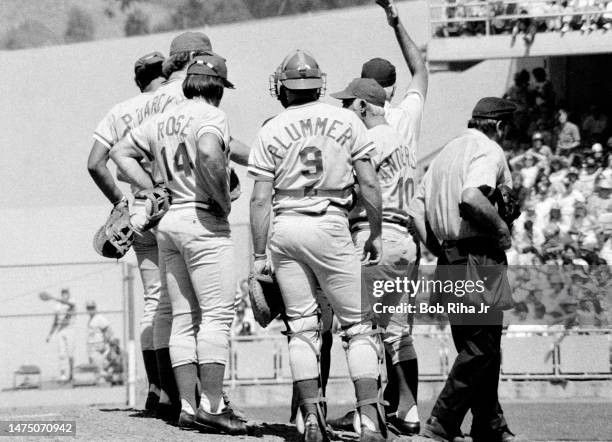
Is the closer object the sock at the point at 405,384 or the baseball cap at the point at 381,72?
the sock at the point at 405,384

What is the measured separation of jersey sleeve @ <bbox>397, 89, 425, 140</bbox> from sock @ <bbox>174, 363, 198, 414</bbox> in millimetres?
2319

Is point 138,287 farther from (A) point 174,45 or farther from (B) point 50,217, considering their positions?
(A) point 174,45

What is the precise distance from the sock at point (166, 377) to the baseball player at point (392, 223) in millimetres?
1512

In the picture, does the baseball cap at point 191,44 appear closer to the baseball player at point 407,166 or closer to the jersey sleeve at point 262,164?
the baseball player at point 407,166

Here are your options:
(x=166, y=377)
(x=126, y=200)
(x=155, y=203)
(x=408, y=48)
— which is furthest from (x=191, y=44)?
(x=166, y=377)

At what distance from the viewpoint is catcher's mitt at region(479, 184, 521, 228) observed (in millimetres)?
7672

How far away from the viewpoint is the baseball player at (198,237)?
290 inches

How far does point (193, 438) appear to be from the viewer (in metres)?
7.27

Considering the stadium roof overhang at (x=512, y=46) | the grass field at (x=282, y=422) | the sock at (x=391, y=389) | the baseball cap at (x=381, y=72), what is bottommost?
the grass field at (x=282, y=422)

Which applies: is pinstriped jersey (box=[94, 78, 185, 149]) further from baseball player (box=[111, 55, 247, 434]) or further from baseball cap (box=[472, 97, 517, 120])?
baseball cap (box=[472, 97, 517, 120])

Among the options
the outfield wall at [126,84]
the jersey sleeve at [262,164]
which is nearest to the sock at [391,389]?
the jersey sleeve at [262,164]

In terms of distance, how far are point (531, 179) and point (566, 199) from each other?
166 centimetres

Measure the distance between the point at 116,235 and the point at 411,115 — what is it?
243cm

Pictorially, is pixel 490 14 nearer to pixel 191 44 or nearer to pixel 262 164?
pixel 191 44
